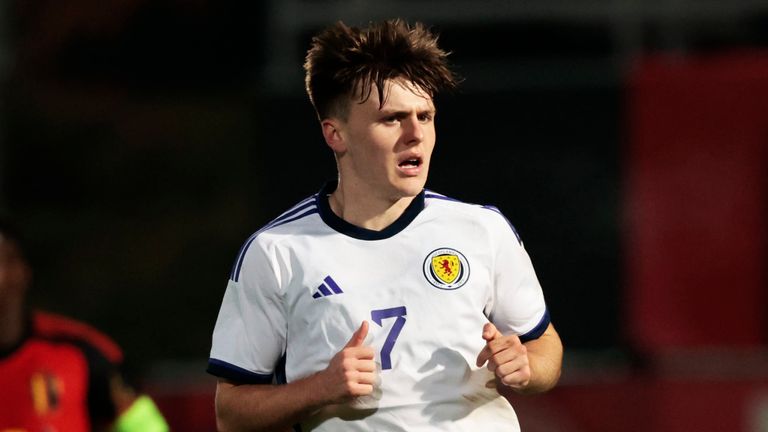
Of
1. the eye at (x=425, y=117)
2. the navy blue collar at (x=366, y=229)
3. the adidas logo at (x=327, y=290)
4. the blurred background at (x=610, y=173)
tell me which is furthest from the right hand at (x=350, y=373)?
the blurred background at (x=610, y=173)

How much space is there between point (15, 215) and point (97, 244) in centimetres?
58

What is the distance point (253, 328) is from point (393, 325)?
0.36 metres

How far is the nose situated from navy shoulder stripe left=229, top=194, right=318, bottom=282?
0.36 m

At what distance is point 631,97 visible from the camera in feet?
31.2

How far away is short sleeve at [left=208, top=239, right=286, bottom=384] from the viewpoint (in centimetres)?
420

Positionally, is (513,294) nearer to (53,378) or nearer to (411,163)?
(411,163)

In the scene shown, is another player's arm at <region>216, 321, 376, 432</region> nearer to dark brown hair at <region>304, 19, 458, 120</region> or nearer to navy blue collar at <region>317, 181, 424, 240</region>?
navy blue collar at <region>317, 181, 424, 240</region>

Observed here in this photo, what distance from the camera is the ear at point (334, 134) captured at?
429cm

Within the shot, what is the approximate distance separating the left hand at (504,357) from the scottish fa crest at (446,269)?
202mm

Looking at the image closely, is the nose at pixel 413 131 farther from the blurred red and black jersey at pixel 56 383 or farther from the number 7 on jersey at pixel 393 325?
the blurred red and black jersey at pixel 56 383

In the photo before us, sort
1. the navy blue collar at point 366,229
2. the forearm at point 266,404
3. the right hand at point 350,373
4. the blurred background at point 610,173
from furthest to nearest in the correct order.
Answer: the blurred background at point 610,173
the navy blue collar at point 366,229
the forearm at point 266,404
the right hand at point 350,373

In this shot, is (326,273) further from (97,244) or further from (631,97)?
(97,244)

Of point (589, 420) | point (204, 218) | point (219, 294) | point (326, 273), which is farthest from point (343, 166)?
point (204, 218)

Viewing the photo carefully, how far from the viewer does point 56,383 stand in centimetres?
594
